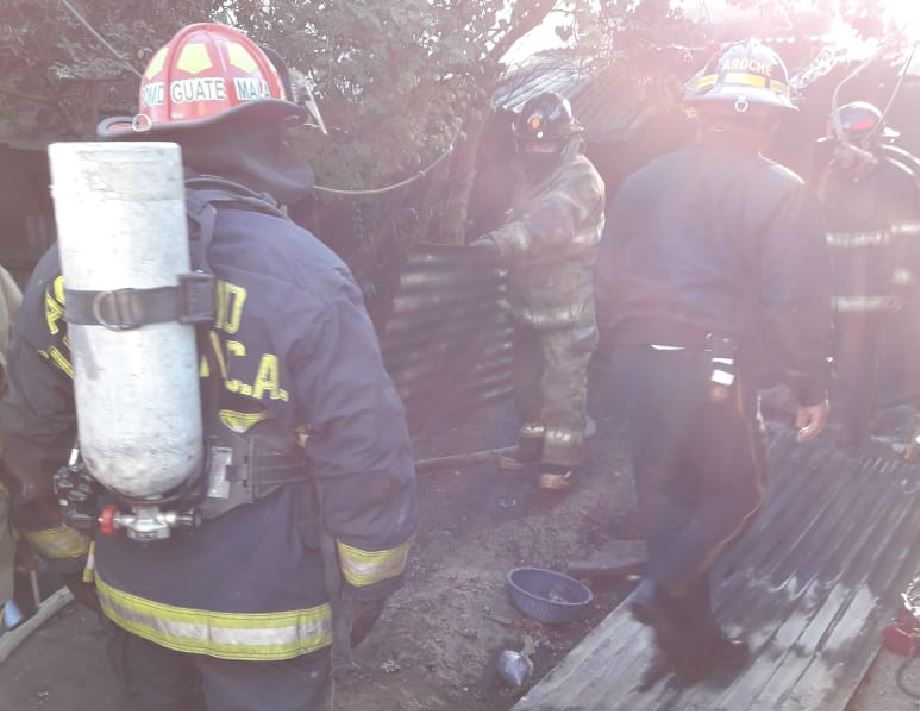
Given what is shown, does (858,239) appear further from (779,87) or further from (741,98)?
(741,98)

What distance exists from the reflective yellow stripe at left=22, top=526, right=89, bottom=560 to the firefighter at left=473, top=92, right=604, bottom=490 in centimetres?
302

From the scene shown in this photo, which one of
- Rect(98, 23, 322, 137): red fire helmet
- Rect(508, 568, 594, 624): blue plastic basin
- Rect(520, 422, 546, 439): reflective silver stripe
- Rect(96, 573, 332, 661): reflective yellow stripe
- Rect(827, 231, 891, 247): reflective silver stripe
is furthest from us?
Rect(520, 422, 546, 439): reflective silver stripe

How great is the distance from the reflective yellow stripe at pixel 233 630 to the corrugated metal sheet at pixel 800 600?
1433 millimetres

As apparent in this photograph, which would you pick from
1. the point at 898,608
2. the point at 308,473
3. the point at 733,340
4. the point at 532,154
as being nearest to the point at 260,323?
the point at 308,473

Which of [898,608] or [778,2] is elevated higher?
[778,2]

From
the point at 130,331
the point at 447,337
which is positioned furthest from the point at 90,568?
the point at 447,337

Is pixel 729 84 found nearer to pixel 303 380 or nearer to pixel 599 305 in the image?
pixel 599 305

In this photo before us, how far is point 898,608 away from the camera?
3.66 metres

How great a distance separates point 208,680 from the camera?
1.96m

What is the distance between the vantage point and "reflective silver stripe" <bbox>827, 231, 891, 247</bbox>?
534 cm

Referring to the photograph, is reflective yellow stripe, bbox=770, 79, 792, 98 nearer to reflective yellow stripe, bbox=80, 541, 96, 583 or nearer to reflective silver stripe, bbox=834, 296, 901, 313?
reflective silver stripe, bbox=834, 296, 901, 313

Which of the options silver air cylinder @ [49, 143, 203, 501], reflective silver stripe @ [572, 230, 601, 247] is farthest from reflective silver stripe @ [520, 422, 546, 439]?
silver air cylinder @ [49, 143, 203, 501]

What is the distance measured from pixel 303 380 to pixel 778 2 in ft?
19.5

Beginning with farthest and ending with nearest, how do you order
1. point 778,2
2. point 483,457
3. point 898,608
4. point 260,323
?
point 778,2
point 483,457
point 898,608
point 260,323
